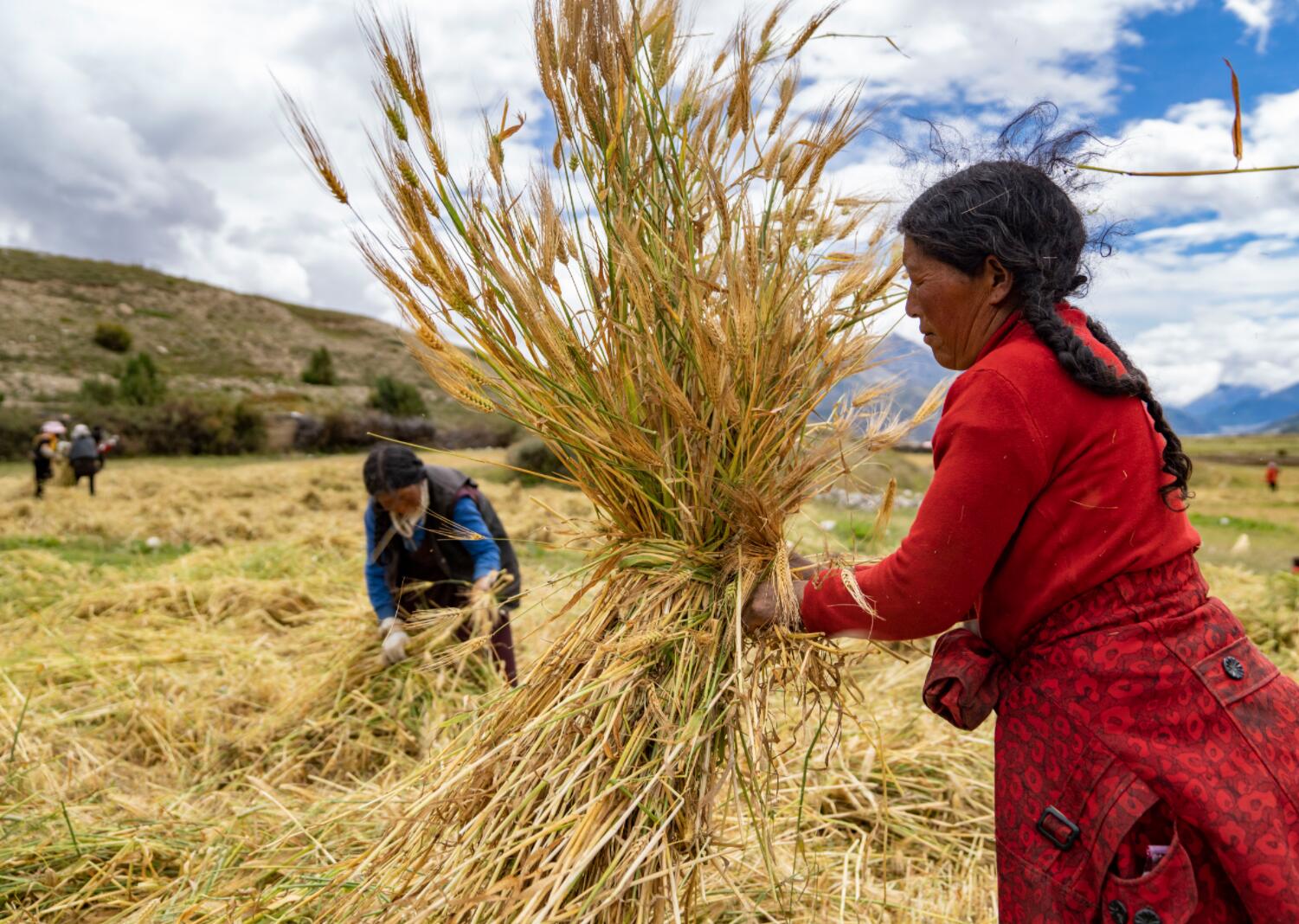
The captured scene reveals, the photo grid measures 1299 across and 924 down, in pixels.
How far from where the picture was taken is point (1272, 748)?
1.00 metres

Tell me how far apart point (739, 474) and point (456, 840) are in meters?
0.82

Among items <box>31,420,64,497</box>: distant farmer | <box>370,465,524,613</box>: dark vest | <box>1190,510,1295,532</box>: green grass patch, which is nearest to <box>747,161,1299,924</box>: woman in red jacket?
<box>370,465,524,613</box>: dark vest

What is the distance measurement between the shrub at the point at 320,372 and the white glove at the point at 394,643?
37122 millimetres

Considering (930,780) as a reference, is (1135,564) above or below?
above

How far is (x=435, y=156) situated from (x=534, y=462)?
45.4 ft

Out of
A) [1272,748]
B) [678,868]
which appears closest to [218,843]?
[678,868]

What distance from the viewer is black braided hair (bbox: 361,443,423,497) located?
2947 millimetres

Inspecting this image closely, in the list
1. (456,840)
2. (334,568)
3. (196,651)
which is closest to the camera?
(456,840)

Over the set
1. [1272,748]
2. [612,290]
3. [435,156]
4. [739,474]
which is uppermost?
[435,156]

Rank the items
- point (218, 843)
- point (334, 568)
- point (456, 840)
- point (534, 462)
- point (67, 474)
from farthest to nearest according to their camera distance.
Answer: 1. point (534, 462)
2. point (67, 474)
3. point (334, 568)
4. point (218, 843)
5. point (456, 840)

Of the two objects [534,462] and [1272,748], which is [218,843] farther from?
[534,462]

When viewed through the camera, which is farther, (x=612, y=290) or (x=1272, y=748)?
(x=612, y=290)

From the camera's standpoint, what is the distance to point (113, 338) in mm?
35750

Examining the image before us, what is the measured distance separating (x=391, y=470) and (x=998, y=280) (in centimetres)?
239
